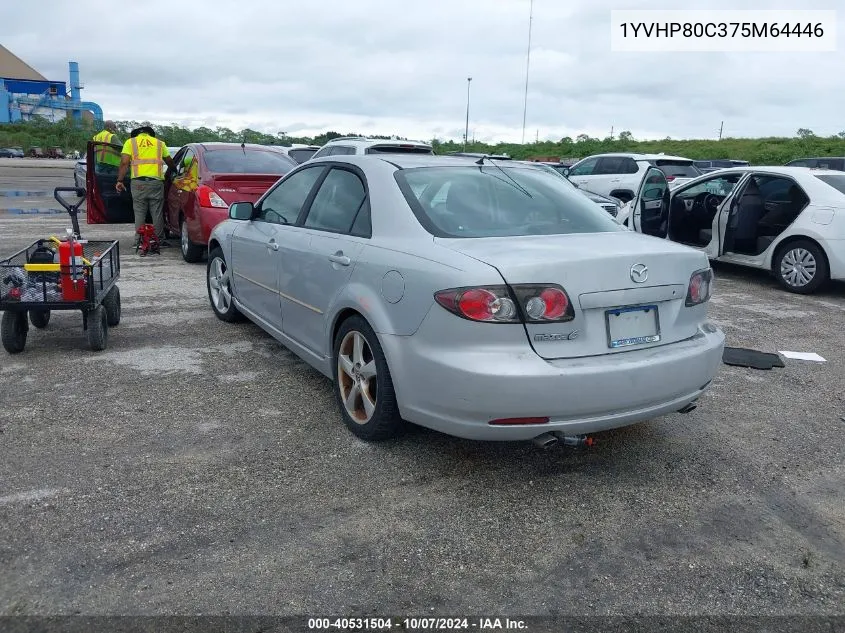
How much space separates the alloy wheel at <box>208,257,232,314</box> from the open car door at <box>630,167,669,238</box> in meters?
5.48

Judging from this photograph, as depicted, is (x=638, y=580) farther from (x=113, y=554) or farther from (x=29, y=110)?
(x=29, y=110)

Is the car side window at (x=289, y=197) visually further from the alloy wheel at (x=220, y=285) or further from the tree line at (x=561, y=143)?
the tree line at (x=561, y=143)

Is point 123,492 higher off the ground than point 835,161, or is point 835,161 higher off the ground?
point 835,161

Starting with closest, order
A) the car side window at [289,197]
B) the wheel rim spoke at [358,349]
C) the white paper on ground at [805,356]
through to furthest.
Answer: the wheel rim spoke at [358,349], the car side window at [289,197], the white paper on ground at [805,356]

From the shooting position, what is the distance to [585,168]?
17781mm

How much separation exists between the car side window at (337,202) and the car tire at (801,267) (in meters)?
6.55

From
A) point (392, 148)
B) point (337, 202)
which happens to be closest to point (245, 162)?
point (392, 148)

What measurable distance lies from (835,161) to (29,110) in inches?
3576

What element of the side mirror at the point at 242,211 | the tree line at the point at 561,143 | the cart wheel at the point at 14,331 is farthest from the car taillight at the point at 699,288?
the tree line at the point at 561,143

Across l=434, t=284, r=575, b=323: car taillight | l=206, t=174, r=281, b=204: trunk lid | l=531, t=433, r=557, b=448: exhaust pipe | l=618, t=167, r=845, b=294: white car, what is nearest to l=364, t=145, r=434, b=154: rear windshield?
l=206, t=174, r=281, b=204: trunk lid

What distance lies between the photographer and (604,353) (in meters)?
3.44

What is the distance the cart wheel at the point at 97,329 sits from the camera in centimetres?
557

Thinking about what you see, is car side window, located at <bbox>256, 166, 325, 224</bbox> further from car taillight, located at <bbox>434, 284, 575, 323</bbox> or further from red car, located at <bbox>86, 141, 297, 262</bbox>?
red car, located at <bbox>86, 141, 297, 262</bbox>

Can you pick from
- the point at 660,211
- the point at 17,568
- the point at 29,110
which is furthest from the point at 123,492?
the point at 29,110
